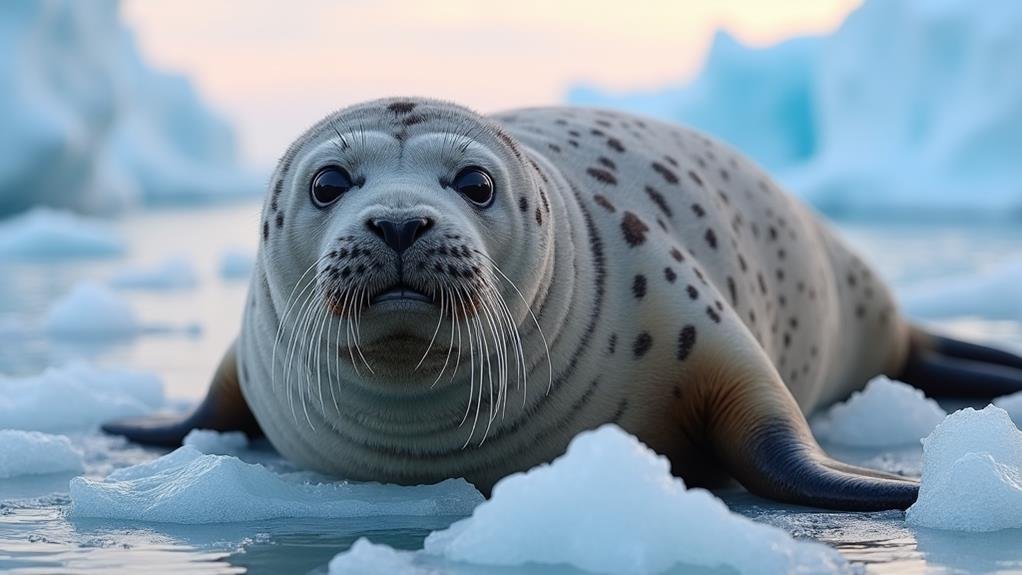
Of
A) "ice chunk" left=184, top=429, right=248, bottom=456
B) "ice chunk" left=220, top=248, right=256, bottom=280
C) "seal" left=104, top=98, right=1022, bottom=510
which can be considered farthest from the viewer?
"ice chunk" left=220, top=248, right=256, bottom=280

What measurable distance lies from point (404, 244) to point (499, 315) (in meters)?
0.35

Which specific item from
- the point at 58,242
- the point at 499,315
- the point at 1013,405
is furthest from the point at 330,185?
the point at 58,242

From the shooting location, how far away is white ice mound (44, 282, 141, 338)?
6828 millimetres

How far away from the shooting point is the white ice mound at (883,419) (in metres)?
3.91

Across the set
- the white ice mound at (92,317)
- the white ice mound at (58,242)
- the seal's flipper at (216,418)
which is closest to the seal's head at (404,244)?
the seal's flipper at (216,418)

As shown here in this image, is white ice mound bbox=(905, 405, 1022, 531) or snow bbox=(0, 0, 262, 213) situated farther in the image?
snow bbox=(0, 0, 262, 213)

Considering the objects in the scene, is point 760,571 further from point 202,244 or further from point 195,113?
point 195,113

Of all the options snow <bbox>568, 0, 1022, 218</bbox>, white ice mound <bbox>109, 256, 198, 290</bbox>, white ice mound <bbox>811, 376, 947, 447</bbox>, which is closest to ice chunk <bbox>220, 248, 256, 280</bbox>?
white ice mound <bbox>109, 256, 198, 290</bbox>

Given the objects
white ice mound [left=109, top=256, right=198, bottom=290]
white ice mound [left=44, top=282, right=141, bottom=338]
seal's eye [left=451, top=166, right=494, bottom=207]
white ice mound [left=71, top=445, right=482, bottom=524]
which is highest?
white ice mound [left=109, top=256, right=198, bottom=290]

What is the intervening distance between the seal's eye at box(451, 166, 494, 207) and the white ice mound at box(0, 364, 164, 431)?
1.89 meters

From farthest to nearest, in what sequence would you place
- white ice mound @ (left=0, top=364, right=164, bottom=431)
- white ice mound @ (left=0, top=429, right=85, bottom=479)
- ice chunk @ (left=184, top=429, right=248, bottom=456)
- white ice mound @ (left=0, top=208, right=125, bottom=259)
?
white ice mound @ (left=0, top=208, right=125, bottom=259) < white ice mound @ (left=0, top=364, right=164, bottom=431) < ice chunk @ (left=184, top=429, right=248, bottom=456) < white ice mound @ (left=0, top=429, right=85, bottom=479)

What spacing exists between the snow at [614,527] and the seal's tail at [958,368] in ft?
9.02

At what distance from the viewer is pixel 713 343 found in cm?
323

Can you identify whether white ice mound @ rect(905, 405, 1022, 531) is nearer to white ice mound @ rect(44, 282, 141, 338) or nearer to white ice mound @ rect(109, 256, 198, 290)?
white ice mound @ rect(44, 282, 141, 338)
